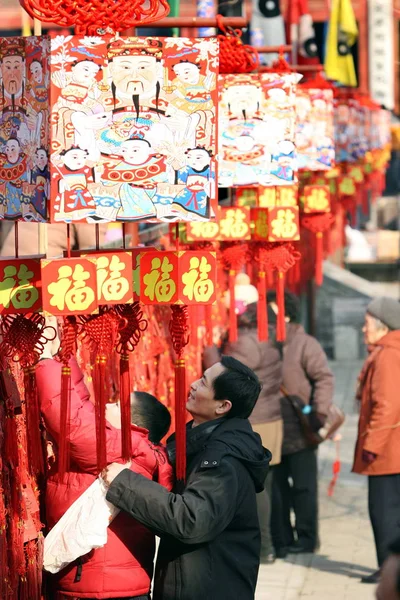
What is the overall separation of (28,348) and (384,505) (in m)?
3.59

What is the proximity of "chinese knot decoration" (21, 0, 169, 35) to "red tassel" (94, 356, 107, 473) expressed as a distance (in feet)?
3.88

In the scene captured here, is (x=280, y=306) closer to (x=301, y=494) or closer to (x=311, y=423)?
(x=311, y=423)

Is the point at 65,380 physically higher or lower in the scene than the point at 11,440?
higher

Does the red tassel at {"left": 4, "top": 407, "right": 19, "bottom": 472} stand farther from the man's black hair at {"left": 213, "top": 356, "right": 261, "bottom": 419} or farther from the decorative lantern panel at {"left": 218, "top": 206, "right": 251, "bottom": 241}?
the decorative lantern panel at {"left": 218, "top": 206, "right": 251, "bottom": 241}

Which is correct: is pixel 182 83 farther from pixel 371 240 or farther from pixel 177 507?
pixel 371 240

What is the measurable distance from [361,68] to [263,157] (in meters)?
24.6

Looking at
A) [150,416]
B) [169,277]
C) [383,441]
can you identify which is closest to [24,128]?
[169,277]

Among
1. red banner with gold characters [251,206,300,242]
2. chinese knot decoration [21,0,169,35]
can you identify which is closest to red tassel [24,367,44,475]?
chinese knot decoration [21,0,169,35]

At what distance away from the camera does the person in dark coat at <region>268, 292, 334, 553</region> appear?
8859 mm

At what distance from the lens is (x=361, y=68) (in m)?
31.0

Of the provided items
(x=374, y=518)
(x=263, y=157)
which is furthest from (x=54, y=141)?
(x=374, y=518)

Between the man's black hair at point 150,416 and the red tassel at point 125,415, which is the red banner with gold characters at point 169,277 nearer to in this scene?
the red tassel at point 125,415

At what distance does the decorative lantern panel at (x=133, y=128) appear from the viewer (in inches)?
181

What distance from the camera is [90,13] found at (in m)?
4.73
